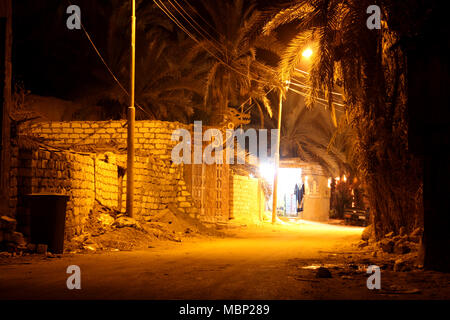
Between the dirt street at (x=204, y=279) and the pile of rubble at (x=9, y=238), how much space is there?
57 centimetres

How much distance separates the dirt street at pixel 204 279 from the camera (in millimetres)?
6762

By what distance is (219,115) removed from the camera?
84.1ft

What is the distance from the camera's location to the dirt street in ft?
22.2

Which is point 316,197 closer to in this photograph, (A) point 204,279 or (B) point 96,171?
(B) point 96,171

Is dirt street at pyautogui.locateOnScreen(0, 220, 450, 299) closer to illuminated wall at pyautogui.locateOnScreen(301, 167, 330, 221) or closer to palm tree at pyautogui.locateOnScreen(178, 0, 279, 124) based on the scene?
palm tree at pyautogui.locateOnScreen(178, 0, 279, 124)

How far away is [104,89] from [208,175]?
25.5 ft

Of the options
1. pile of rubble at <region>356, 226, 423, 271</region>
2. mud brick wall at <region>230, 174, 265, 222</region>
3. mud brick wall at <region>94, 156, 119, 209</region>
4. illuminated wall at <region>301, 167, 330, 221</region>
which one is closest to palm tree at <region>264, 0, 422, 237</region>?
pile of rubble at <region>356, 226, 423, 271</region>

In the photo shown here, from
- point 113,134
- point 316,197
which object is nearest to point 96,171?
point 113,134

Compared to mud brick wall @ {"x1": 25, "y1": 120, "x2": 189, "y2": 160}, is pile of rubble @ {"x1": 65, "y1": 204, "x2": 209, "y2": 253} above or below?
below

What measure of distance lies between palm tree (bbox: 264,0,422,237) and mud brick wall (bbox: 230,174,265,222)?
13460mm

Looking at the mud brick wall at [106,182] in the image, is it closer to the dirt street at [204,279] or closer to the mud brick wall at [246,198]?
the dirt street at [204,279]

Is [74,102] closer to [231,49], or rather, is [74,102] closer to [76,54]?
[76,54]

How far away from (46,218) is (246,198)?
1882 cm

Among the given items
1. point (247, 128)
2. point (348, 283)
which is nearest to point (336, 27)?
point (348, 283)
